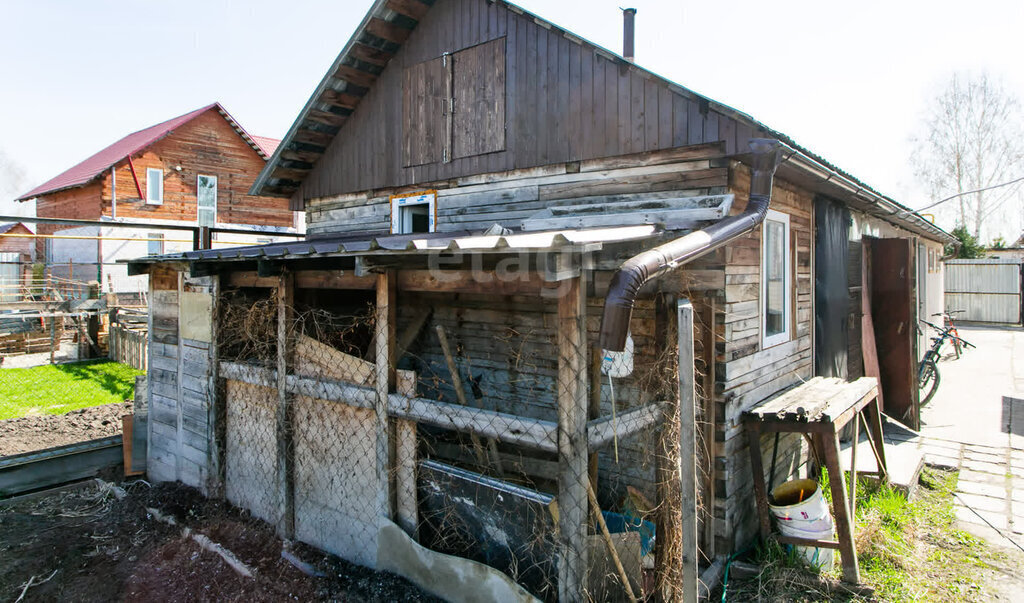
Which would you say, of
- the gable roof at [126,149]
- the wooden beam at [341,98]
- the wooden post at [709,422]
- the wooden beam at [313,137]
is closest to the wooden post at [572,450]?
the wooden post at [709,422]

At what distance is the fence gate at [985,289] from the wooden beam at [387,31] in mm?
24631

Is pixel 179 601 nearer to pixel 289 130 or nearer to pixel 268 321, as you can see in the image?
pixel 268 321

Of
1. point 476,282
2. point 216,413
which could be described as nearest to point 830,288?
point 476,282

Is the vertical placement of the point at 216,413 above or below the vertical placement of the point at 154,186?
below

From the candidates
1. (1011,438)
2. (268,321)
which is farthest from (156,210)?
(1011,438)

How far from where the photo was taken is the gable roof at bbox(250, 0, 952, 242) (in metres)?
6.13

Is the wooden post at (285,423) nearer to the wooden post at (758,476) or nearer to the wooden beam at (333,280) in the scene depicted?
the wooden beam at (333,280)

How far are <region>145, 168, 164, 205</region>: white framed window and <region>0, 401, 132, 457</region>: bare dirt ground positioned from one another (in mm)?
14507

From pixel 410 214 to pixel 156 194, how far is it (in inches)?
736

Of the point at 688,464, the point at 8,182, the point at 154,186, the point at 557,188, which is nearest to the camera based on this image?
the point at 688,464

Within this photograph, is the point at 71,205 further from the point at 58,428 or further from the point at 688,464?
the point at 688,464

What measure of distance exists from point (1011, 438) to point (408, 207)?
9042 mm

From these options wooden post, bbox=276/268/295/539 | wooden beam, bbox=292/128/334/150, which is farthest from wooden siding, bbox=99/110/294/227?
wooden post, bbox=276/268/295/539

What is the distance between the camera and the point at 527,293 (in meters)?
3.91
